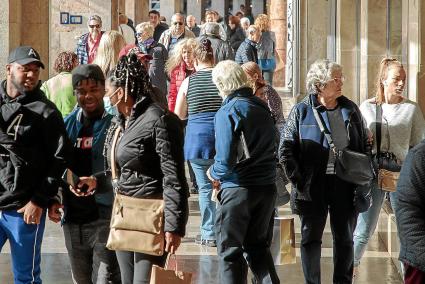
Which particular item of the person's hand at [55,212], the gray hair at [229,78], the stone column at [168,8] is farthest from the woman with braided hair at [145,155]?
the stone column at [168,8]

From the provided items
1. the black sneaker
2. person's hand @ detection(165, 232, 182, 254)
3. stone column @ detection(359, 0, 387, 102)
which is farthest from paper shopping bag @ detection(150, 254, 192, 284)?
stone column @ detection(359, 0, 387, 102)

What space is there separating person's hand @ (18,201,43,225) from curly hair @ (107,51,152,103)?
960 mm

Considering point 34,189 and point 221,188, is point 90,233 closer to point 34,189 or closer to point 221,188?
point 34,189

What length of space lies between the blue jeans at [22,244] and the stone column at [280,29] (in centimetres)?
2800

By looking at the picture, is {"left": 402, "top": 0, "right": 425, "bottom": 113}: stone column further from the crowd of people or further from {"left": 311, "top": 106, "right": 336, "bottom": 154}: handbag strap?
{"left": 311, "top": 106, "right": 336, "bottom": 154}: handbag strap

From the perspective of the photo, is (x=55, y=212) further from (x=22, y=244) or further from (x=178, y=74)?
(x=178, y=74)

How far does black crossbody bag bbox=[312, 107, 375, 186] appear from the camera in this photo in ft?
32.1

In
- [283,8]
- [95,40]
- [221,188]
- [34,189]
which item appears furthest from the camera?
[283,8]

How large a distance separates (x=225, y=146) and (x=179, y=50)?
17.6ft

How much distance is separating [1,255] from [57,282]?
4.35 feet

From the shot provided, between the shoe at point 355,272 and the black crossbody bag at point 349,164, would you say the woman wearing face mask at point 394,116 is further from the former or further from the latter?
the black crossbody bag at point 349,164

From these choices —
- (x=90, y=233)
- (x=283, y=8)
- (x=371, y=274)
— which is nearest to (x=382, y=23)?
(x=371, y=274)

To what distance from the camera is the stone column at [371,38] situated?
18.4 metres

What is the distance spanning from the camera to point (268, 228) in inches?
384
